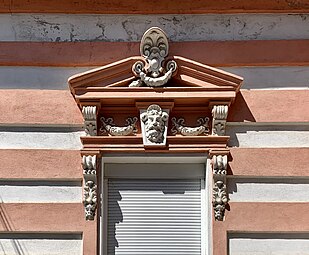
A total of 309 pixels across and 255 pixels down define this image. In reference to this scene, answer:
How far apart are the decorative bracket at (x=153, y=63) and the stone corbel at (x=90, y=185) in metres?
0.87

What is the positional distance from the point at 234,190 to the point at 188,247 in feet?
2.36

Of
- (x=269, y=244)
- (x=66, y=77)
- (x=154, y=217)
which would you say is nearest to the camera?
(x=269, y=244)

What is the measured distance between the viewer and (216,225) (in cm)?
795

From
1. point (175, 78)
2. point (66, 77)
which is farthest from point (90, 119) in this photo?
point (175, 78)

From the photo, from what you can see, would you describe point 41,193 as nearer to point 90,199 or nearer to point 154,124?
point 90,199

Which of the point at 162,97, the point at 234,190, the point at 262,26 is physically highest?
the point at 262,26

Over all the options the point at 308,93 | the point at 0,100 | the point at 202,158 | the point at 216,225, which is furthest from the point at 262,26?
the point at 0,100

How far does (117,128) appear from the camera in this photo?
8148mm

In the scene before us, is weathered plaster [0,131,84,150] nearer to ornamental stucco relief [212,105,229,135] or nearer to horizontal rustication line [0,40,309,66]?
horizontal rustication line [0,40,309,66]

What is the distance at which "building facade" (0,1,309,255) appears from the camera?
7.98 meters

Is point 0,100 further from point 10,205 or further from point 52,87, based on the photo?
point 10,205

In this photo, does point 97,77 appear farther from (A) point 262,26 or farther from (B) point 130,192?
(A) point 262,26

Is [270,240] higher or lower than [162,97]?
lower

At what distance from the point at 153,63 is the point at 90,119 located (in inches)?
32.8
